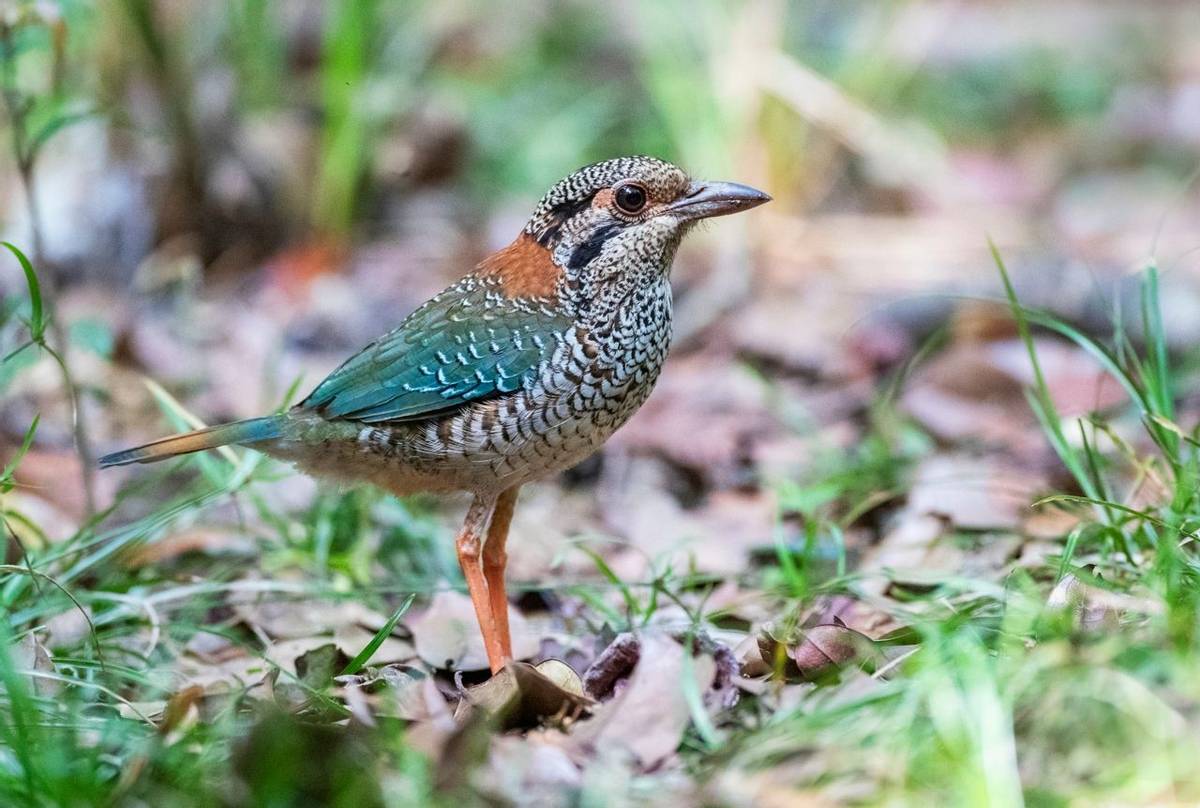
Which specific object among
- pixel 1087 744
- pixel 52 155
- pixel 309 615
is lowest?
pixel 309 615

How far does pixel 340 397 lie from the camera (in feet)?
14.3

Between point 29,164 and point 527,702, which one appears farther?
point 29,164

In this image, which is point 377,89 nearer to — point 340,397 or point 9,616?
point 340,397

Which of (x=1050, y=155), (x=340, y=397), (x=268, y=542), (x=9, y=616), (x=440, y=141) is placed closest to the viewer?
(x=9, y=616)

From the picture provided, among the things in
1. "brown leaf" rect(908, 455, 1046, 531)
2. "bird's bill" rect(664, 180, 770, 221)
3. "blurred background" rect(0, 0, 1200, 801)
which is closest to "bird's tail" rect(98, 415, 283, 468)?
"blurred background" rect(0, 0, 1200, 801)

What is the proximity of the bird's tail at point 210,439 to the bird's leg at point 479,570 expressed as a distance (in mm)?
685

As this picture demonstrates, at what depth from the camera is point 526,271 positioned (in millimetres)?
4391

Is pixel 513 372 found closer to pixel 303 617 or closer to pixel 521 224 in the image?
pixel 303 617

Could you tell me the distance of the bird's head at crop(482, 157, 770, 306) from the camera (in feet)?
14.0

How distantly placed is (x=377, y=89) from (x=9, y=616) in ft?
18.4

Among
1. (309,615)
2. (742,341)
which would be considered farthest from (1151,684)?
(742,341)

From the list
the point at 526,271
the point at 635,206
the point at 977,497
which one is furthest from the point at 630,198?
the point at 977,497

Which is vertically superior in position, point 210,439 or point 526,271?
point 526,271

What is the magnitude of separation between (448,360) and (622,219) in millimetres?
703
